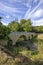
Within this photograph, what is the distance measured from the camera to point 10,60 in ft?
16.7

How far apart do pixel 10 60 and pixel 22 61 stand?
1.48 feet

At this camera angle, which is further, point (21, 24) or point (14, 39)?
point (21, 24)

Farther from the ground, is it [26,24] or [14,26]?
[26,24]

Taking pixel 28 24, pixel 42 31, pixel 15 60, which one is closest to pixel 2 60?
pixel 15 60

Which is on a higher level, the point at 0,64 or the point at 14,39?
the point at 0,64

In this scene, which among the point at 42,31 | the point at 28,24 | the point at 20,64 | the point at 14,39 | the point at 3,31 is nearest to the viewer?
the point at 20,64

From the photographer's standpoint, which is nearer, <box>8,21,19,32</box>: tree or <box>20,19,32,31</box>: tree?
<box>8,21,19,32</box>: tree

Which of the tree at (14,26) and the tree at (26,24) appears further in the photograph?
the tree at (26,24)

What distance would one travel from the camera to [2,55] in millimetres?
5289

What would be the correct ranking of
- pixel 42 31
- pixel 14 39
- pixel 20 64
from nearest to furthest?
pixel 20 64 → pixel 14 39 → pixel 42 31

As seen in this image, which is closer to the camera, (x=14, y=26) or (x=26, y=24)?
(x=14, y=26)

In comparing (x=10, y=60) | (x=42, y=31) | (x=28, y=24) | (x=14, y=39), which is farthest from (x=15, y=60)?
(x=42, y=31)

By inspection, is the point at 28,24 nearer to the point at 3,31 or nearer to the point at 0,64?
the point at 3,31

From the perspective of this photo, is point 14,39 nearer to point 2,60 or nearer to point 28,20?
point 28,20
